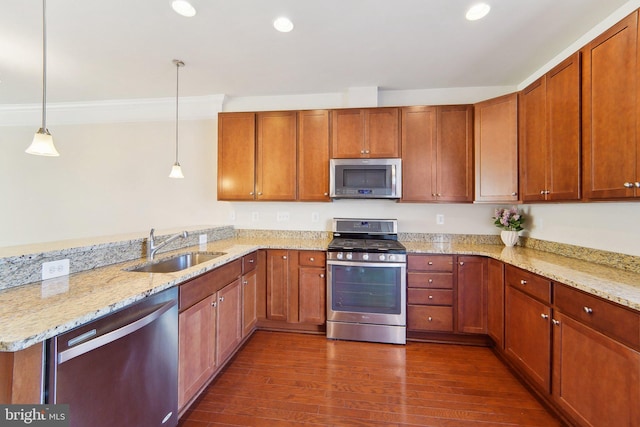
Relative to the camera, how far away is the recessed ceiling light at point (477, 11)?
5.77 feet

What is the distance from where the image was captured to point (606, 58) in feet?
5.00

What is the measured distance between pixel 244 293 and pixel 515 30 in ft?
10.4

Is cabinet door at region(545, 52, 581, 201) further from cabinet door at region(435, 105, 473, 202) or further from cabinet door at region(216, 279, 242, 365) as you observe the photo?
cabinet door at region(216, 279, 242, 365)

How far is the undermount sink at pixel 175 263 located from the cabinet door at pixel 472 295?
2319mm

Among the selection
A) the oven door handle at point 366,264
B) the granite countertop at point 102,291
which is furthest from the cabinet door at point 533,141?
the oven door handle at point 366,264

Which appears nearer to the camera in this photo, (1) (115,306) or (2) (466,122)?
(1) (115,306)

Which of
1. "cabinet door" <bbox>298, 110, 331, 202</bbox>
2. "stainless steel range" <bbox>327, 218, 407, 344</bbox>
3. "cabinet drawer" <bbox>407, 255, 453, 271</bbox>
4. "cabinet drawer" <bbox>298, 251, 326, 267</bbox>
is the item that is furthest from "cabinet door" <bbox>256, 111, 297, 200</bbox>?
"cabinet drawer" <bbox>407, 255, 453, 271</bbox>

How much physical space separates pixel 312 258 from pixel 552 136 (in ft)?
7.47

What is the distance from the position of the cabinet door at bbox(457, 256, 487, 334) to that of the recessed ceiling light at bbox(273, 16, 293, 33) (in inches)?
99.7

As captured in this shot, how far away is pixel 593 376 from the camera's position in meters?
1.33

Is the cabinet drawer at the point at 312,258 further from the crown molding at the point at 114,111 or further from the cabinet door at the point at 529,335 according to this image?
the crown molding at the point at 114,111

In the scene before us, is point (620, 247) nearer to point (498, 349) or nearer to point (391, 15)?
point (498, 349)

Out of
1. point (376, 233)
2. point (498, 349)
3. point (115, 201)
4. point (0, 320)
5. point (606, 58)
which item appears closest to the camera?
point (0, 320)

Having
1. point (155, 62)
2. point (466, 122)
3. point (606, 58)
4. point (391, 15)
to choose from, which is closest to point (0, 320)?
point (155, 62)
